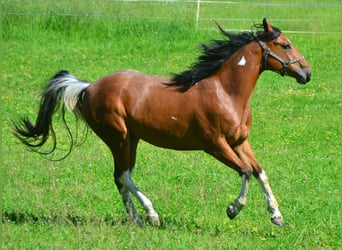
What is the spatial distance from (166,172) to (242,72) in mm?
2583

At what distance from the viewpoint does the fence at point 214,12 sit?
23.8 meters

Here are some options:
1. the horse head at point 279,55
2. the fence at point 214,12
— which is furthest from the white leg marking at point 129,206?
the fence at point 214,12

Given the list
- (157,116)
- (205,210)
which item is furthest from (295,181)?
(157,116)

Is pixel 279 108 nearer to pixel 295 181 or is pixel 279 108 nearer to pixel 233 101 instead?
pixel 295 181

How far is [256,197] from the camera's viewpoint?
10141mm

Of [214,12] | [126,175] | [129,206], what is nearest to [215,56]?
[126,175]

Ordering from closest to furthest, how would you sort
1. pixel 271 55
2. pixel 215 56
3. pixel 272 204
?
pixel 272 204 → pixel 271 55 → pixel 215 56

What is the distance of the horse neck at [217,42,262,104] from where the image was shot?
9.19 m

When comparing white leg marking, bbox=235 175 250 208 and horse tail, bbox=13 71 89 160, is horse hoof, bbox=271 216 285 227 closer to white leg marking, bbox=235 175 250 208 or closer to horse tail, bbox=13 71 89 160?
white leg marking, bbox=235 175 250 208

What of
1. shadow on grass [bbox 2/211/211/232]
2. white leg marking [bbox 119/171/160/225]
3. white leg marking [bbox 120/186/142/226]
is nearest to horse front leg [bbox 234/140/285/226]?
shadow on grass [bbox 2/211/211/232]

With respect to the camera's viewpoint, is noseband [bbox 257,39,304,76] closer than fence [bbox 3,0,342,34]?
Yes

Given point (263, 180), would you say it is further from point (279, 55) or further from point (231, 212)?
→ point (279, 55)

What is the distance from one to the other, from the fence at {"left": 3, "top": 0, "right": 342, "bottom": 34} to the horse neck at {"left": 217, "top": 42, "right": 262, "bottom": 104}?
14306 mm

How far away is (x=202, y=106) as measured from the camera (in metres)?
9.12
